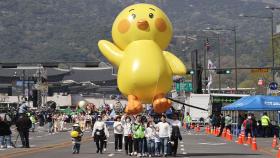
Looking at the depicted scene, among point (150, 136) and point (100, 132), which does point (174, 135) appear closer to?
point (150, 136)

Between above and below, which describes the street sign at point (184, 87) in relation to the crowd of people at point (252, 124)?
above

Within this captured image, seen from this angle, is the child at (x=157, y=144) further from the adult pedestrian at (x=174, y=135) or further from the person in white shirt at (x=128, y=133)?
the person in white shirt at (x=128, y=133)

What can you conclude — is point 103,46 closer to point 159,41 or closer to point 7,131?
point 159,41

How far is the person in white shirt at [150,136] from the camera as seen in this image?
32594 mm

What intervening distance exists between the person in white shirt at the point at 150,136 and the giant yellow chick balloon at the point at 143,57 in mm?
2732

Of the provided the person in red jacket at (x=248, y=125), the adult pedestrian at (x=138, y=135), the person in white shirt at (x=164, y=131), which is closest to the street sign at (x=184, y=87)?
the person in red jacket at (x=248, y=125)

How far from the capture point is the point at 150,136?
3266 cm

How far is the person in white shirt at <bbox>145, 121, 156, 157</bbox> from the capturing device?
1283 inches

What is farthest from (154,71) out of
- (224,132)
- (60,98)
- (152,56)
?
(60,98)

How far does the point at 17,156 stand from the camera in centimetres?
3362

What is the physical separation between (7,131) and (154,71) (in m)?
13.3

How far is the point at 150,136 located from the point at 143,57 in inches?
168

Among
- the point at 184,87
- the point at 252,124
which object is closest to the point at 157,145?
the point at 252,124

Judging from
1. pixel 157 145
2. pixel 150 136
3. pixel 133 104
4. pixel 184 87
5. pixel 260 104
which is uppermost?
pixel 184 87
